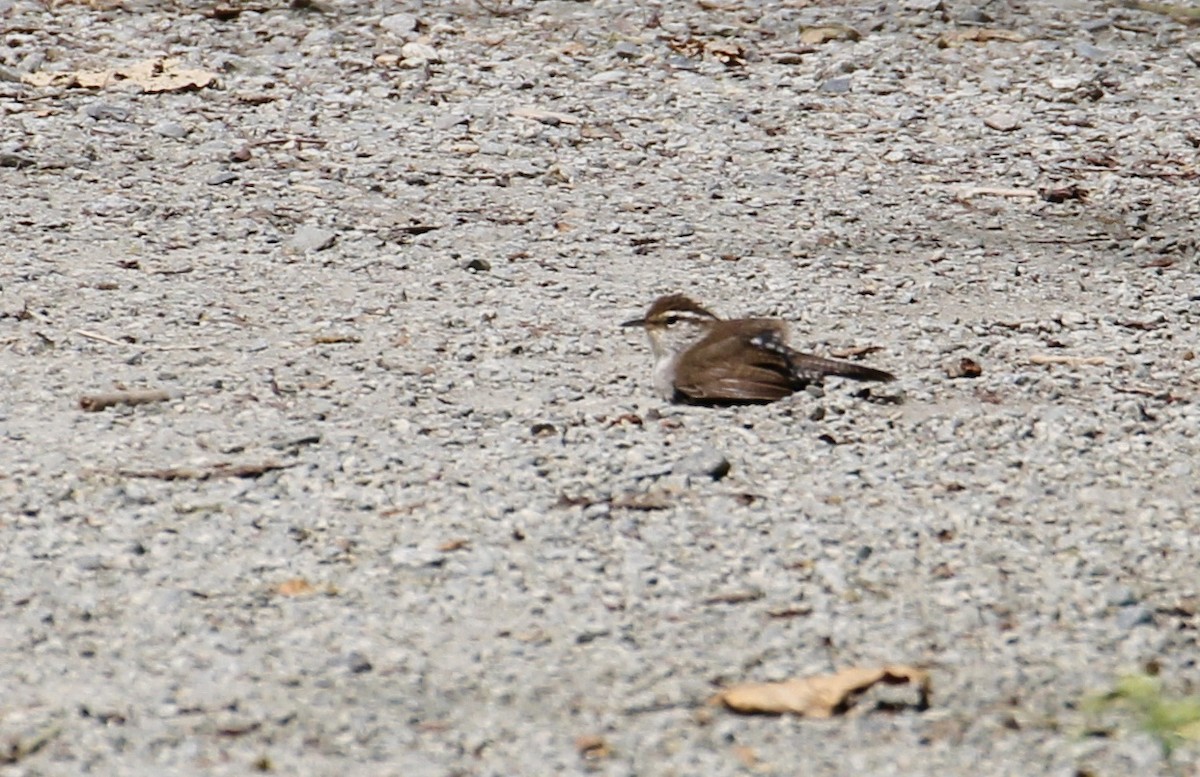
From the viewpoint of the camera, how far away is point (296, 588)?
18.2 ft

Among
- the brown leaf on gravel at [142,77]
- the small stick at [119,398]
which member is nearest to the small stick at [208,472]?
the small stick at [119,398]

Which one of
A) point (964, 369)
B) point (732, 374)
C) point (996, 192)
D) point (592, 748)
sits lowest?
point (996, 192)

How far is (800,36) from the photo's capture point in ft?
42.1

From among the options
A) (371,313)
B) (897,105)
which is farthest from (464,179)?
(897,105)

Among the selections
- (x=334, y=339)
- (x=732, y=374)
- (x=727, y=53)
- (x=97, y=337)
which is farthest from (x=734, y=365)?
(x=727, y=53)

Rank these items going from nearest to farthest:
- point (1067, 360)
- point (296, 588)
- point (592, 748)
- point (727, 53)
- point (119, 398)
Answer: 1. point (592, 748)
2. point (296, 588)
3. point (119, 398)
4. point (1067, 360)
5. point (727, 53)

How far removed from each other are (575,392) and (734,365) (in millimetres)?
633

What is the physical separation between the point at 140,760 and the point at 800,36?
30.4 ft

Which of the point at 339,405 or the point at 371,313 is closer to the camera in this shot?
the point at 339,405

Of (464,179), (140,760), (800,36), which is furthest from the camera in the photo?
(800,36)

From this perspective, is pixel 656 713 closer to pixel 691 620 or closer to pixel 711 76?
pixel 691 620

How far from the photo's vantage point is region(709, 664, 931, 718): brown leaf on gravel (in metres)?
4.78

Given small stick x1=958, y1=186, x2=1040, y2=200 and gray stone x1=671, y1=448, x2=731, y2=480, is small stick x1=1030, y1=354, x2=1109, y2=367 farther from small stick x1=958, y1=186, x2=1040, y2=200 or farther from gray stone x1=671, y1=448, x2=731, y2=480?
small stick x1=958, y1=186, x2=1040, y2=200

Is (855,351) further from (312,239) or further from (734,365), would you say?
(312,239)
